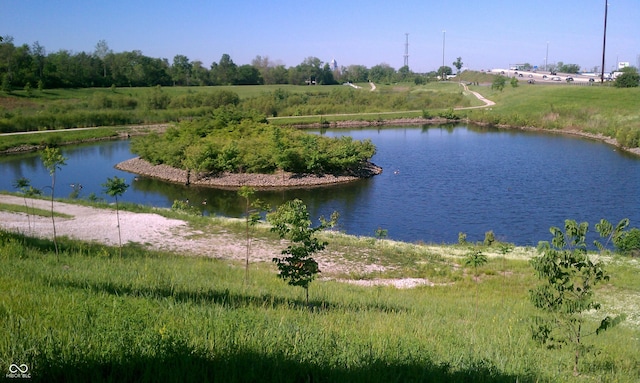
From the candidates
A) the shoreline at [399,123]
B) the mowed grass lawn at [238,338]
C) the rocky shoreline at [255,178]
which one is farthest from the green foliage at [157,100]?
the mowed grass lawn at [238,338]

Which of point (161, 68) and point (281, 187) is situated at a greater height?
point (161, 68)

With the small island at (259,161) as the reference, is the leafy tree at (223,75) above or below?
above

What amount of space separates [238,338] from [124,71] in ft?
477

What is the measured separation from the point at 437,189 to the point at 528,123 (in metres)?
54.8

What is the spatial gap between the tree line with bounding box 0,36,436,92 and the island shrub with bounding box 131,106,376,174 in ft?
152

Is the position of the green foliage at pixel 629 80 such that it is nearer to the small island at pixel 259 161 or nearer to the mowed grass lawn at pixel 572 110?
the mowed grass lawn at pixel 572 110

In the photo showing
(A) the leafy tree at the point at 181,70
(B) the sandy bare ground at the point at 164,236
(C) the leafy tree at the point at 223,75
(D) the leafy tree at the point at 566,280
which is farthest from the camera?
(C) the leafy tree at the point at 223,75

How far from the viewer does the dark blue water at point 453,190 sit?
1273 inches

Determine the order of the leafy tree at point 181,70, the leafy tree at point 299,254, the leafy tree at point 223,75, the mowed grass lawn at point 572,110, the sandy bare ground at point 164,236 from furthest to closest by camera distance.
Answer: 1. the leafy tree at point 223,75
2. the leafy tree at point 181,70
3. the mowed grass lawn at point 572,110
4. the sandy bare ground at point 164,236
5. the leafy tree at point 299,254

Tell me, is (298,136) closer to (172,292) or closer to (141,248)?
(141,248)

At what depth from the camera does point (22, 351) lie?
161 inches

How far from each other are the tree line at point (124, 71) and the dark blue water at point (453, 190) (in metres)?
47.7

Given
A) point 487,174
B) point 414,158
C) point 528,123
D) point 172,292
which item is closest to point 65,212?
point 172,292

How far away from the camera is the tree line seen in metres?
105
